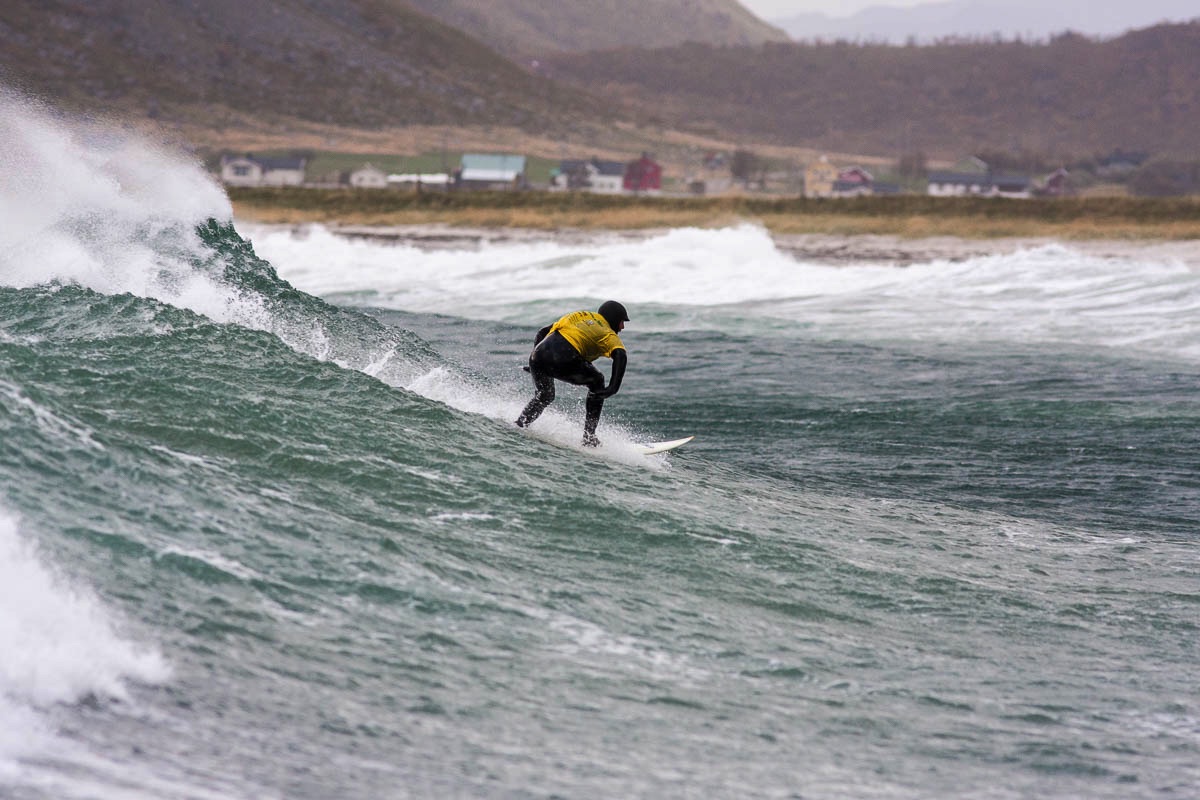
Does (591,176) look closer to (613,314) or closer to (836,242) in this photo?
(836,242)

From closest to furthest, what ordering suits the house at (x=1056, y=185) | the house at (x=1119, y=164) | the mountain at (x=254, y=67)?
the house at (x=1056, y=185) → the mountain at (x=254, y=67) → the house at (x=1119, y=164)

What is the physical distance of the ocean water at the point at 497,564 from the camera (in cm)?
694

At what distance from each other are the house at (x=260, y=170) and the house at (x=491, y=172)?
14.2 metres

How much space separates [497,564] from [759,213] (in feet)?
177

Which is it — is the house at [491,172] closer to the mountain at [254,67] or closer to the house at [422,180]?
the house at [422,180]

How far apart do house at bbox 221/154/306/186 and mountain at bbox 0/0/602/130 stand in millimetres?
20904

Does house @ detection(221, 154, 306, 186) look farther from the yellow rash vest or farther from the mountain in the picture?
the yellow rash vest

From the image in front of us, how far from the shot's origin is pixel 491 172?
423 feet

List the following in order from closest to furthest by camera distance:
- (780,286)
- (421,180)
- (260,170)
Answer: (780,286), (260,170), (421,180)

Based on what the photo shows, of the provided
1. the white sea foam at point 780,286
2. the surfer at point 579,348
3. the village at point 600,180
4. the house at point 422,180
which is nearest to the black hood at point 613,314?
the surfer at point 579,348


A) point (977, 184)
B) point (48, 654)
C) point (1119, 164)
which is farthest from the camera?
point (1119, 164)

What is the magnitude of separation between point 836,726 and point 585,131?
176990 mm

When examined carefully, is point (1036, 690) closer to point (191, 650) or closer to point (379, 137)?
point (191, 650)

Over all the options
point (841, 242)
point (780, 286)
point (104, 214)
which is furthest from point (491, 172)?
point (104, 214)
